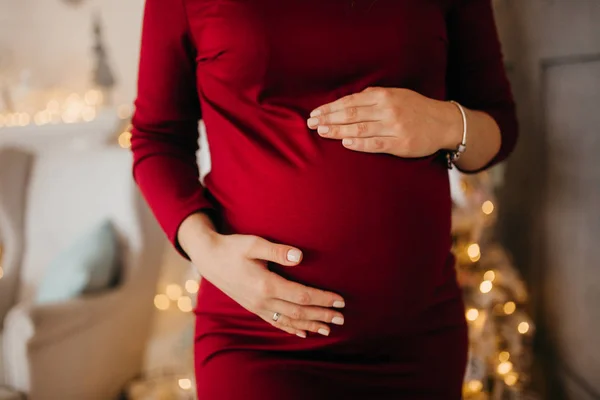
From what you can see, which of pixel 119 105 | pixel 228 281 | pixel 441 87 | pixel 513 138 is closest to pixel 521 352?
pixel 513 138

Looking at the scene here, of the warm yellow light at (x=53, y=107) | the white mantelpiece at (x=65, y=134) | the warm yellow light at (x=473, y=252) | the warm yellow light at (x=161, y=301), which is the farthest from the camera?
the warm yellow light at (x=53, y=107)

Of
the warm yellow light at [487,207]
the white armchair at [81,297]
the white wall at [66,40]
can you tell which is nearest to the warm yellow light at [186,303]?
the white armchair at [81,297]

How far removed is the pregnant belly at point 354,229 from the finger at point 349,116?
47 millimetres

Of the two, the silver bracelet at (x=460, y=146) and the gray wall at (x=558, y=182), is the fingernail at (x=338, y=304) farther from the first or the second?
the gray wall at (x=558, y=182)

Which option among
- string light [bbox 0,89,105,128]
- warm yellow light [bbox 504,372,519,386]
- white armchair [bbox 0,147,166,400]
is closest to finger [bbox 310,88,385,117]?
warm yellow light [bbox 504,372,519,386]

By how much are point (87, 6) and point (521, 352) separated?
7.92 feet

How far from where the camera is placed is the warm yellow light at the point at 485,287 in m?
1.41

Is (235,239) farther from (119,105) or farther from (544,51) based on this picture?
(119,105)

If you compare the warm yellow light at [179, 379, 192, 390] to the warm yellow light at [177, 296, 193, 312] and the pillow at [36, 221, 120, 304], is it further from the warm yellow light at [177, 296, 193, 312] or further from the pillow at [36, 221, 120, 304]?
the pillow at [36, 221, 120, 304]

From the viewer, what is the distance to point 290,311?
67 cm

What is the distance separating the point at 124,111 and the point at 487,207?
5.40 feet

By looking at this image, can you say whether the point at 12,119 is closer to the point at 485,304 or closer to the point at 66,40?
the point at 66,40

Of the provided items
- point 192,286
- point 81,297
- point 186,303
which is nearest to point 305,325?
point 192,286

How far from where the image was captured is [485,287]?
141cm
